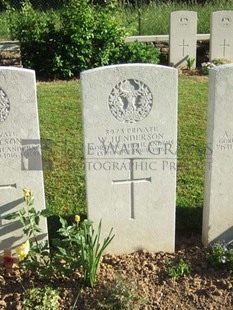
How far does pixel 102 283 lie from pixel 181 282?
0.59 metres

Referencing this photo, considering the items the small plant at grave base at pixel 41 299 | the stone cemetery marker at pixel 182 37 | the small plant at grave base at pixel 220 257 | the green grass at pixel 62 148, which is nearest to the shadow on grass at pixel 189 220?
the small plant at grave base at pixel 220 257

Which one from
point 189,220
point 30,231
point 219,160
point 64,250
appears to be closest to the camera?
point 64,250

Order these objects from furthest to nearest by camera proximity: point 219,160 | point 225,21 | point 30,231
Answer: point 225,21 → point 219,160 → point 30,231

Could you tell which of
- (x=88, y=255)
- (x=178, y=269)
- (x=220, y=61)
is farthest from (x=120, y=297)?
(x=220, y=61)

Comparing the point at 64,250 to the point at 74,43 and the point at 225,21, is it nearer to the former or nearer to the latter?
the point at 74,43

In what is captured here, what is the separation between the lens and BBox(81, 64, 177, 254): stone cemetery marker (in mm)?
3162

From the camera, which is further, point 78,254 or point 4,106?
point 78,254

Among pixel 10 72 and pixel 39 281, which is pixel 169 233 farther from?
pixel 10 72

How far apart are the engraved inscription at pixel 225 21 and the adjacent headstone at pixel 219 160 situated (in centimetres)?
700

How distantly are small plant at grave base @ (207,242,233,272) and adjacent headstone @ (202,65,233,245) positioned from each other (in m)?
0.22

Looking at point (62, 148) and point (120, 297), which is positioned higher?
point (62, 148)

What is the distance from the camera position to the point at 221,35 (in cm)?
982

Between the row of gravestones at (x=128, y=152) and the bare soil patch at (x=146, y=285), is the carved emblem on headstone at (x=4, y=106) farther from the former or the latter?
the bare soil patch at (x=146, y=285)

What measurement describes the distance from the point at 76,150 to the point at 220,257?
2.64m
